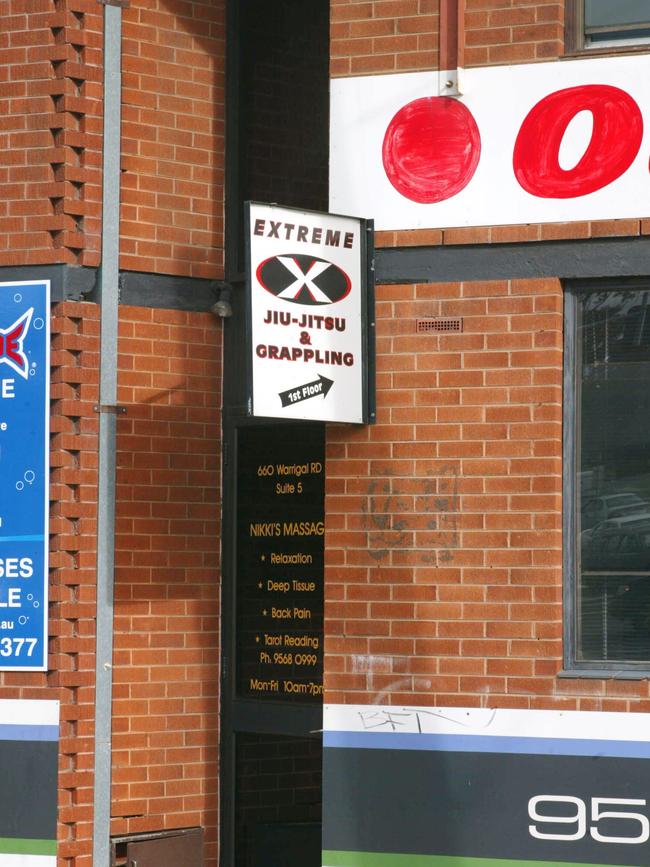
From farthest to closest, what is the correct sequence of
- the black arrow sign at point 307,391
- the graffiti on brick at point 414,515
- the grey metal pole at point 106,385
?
→ the graffiti on brick at point 414,515 → the black arrow sign at point 307,391 → the grey metal pole at point 106,385

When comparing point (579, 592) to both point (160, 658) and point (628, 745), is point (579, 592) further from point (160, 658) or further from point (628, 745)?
point (160, 658)

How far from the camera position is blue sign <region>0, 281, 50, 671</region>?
25.3 ft

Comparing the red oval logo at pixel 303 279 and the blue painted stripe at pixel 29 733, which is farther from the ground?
the red oval logo at pixel 303 279

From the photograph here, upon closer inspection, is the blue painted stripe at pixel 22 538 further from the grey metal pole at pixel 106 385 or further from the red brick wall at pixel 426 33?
the red brick wall at pixel 426 33

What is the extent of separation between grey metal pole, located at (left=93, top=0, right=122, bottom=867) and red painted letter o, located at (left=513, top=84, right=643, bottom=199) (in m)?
2.02

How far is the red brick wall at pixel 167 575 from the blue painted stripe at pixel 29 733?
515 mm

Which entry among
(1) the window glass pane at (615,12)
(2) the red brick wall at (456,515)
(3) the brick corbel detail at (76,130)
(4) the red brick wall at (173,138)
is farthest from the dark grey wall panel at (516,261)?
(3) the brick corbel detail at (76,130)

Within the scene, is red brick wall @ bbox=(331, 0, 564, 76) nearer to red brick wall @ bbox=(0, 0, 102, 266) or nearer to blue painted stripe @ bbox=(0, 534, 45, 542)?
red brick wall @ bbox=(0, 0, 102, 266)

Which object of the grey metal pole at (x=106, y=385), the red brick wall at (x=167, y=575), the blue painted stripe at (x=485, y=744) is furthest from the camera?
→ the red brick wall at (x=167, y=575)

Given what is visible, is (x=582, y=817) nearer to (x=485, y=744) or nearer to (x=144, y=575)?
(x=485, y=744)

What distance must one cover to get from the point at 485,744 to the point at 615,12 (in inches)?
147

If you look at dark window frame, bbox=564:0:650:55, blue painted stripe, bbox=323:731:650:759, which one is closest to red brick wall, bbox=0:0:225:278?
dark window frame, bbox=564:0:650:55

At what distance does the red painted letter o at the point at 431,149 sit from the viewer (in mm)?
7305

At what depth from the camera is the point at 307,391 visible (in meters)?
7.11
